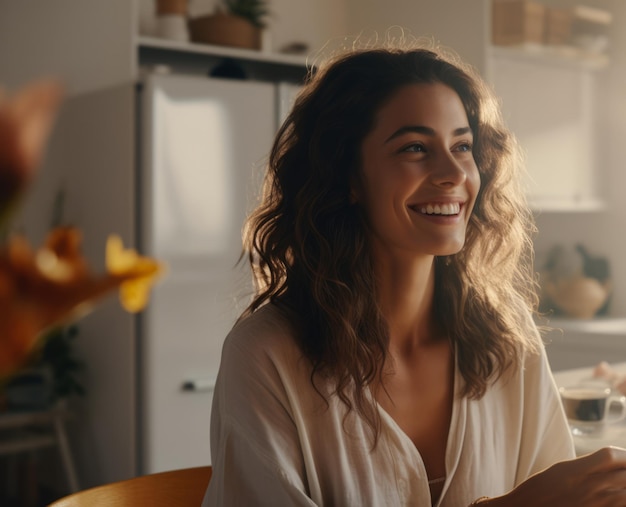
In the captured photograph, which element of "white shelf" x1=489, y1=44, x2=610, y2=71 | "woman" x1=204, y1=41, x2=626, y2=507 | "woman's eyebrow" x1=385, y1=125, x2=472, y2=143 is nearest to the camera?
"woman" x1=204, y1=41, x2=626, y2=507

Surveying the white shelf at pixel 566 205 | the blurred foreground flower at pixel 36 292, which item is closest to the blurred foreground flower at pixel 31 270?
the blurred foreground flower at pixel 36 292

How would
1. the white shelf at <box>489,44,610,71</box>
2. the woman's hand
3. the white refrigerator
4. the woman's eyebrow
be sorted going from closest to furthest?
the woman's hand, the woman's eyebrow, the white refrigerator, the white shelf at <box>489,44,610,71</box>

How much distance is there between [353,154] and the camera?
1496mm

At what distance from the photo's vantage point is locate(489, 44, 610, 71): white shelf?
3.83 metres

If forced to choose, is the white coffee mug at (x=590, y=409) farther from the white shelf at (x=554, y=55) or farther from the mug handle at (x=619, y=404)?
the white shelf at (x=554, y=55)

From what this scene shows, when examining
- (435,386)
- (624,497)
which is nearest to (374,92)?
(435,386)

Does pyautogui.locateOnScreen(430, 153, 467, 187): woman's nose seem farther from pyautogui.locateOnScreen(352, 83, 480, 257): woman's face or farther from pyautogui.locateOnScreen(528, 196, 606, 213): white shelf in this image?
pyautogui.locateOnScreen(528, 196, 606, 213): white shelf

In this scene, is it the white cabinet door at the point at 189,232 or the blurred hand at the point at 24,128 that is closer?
the blurred hand at the point at 24,128

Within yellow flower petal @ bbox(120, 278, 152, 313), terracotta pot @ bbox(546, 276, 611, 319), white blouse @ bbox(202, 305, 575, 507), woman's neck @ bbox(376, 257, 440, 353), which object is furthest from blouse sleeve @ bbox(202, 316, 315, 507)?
terracotta pot @ bbox(546, 276, 611, 319)

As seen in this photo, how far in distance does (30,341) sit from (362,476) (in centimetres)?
124

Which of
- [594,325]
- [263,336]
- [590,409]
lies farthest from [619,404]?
[594,325]

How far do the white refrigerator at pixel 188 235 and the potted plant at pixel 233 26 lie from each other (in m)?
0.33

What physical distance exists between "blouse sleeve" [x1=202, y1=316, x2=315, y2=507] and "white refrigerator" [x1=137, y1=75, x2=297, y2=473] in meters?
1.79

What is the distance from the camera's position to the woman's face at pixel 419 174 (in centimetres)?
138
